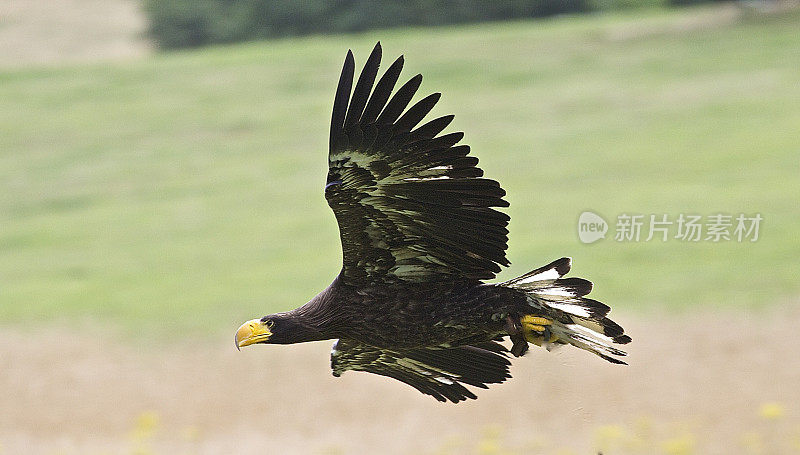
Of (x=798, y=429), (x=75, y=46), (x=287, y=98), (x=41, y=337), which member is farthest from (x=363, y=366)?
(x=75, y=46)

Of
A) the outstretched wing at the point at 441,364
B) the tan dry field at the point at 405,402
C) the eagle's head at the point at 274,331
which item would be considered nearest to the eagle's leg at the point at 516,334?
the outstretched wing at the point at 441,364

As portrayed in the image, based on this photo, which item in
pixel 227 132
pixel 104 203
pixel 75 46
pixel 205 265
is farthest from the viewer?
pixel 75 46

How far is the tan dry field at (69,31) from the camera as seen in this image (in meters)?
22.0

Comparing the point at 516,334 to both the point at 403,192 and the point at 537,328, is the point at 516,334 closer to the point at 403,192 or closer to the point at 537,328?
the point at 537,328

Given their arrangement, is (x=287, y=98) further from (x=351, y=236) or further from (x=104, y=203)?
(x=351, y=236)

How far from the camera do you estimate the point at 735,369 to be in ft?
22.1

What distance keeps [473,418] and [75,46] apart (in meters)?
18.0

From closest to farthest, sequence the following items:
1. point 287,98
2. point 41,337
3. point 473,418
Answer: point 473,418 < point 41,337 < point 287,98

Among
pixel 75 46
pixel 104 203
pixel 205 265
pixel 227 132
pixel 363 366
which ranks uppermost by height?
pixel 75 46

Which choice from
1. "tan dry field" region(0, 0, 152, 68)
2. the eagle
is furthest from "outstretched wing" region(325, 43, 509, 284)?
"tan dry field" region(0, 0, 152, 68)

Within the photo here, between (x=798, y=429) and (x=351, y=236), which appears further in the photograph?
(x=798, y=429)

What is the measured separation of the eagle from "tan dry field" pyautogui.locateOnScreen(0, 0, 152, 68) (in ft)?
62.6

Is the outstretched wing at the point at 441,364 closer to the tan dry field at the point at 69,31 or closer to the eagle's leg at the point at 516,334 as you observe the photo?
the eagle's leg at the point at 516,334

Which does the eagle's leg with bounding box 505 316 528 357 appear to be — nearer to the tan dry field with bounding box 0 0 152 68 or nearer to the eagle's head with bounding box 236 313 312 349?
the eagle's head with bounding box 236 313 312 349
